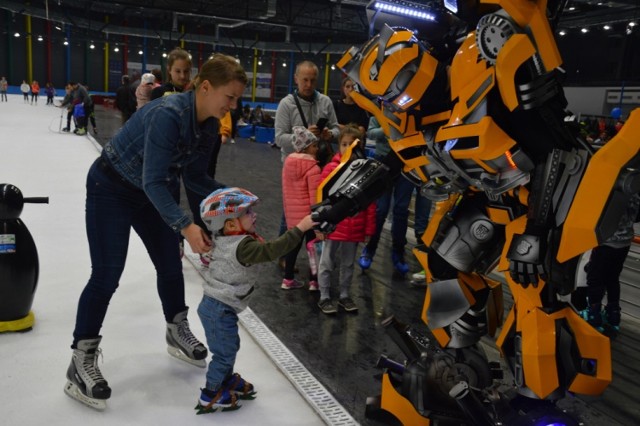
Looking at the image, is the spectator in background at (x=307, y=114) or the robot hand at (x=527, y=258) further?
the spectator in background at (x=307, y=114)

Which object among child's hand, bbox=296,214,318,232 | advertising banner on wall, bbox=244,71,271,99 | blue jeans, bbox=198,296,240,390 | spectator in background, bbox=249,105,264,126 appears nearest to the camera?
child's hand, bbox=296,214,318,232

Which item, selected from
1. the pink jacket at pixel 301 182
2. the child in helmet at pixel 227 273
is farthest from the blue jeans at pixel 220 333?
the pink jacket at pixel 301 182

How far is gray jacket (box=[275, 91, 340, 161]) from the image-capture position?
13.2 ft

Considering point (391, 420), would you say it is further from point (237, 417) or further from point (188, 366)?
point (188, 366)

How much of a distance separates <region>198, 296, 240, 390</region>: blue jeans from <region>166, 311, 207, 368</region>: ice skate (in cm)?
46

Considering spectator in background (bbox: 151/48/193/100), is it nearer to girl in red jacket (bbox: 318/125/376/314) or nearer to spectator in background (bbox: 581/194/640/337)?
girl in red jacket (bbox: 318/125/376/314)

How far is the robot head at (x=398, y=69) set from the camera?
1.89 m

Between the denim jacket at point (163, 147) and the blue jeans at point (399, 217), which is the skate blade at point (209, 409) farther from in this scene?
the blue jeans at point (399, 217)

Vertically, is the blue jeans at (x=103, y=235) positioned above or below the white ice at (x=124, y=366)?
above

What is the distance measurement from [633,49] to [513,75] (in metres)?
14.7

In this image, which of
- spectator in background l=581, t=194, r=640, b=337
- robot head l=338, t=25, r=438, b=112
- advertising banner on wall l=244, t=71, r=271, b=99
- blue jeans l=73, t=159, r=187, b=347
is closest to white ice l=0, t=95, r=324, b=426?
blue jeans l=73, t=159, r=187, b=347

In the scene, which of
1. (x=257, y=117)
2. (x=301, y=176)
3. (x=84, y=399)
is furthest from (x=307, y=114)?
(x=257, y=117)

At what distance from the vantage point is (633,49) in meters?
13.7

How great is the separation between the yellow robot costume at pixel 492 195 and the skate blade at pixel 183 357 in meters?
0.98
